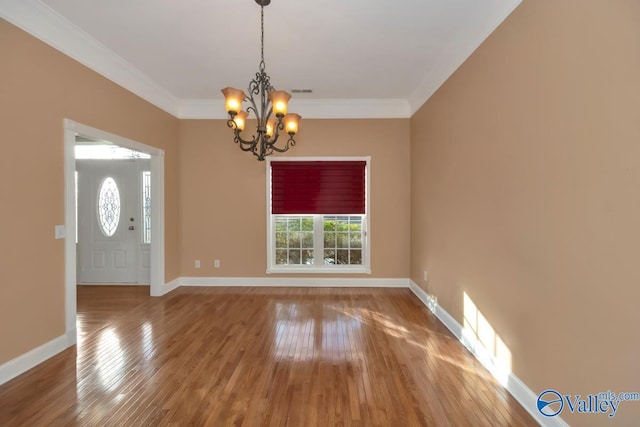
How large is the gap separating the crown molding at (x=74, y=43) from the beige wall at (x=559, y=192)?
376cm

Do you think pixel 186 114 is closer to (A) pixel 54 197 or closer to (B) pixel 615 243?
(A) pixel 54 197

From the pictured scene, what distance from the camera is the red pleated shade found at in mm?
4902

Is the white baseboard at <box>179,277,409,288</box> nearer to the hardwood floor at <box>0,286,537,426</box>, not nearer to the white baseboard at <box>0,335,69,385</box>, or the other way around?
the hardwood floor at <box>0,286,537,426</box>

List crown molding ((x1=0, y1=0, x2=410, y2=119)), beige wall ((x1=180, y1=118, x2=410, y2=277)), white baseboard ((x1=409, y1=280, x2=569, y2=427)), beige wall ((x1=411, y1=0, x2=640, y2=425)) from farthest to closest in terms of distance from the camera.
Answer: beige wall ((x1=180, y1=118, x2=410, y2=277)), crown molding ((x1=0, y1=0, x2=410, y2=119)), white baseboard ((x1=409, y1=280, x2=569, y2=427)), beige wall ((x1=411, y1=0, x2=640, y2=425))

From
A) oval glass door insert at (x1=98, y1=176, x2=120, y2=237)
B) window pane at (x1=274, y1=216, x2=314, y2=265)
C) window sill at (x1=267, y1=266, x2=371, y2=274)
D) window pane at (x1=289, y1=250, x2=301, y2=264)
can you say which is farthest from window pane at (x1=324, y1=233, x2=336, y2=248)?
oval glass door insert at (x1=98, y1=176, x2=120, y2=237)

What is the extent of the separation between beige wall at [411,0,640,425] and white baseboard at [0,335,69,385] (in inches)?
150

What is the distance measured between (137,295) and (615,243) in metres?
5.29

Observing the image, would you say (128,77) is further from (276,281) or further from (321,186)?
(276,281)

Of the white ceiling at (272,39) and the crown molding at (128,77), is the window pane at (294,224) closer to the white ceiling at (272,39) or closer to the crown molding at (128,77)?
the crown molding at (128,77)

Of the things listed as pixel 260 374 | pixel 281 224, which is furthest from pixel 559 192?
pixel 281 224

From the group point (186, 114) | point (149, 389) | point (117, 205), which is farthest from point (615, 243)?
point (117, 205)

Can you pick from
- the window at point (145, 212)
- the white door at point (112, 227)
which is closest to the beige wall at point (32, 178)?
the window at point (145, 212)

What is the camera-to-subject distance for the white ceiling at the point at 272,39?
2.51 meters

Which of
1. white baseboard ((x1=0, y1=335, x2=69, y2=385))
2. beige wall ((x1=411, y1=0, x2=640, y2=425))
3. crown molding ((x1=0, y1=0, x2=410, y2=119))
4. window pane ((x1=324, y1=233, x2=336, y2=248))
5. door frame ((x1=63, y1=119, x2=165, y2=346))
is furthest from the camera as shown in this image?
window pane ((x1=324, y1=233, x2=336, y2=248))
